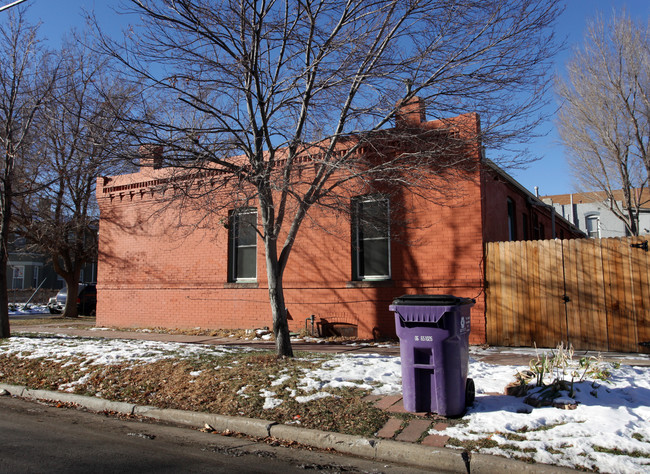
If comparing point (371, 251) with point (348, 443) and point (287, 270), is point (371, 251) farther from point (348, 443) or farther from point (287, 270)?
point (348, 443)

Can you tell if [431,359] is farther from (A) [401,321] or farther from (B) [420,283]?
(B) [420,283]

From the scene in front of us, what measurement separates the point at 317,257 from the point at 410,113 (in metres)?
5.36

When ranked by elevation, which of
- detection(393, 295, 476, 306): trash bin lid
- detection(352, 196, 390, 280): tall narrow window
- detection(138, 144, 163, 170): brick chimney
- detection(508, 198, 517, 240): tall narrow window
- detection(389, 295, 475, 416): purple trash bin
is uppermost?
detection(138, 144, 163, 170): brick chimney

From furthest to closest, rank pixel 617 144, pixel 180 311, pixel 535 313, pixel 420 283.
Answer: pixel 617 144 → pixel 180 311 → pixel 420 283 → pixel 535 313

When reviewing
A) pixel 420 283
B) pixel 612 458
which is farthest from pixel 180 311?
pixel 612 458

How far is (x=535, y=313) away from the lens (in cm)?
1045

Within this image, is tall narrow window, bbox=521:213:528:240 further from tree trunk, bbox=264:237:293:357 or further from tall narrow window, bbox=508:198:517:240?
tree trunk, bbox=264:237:293:357

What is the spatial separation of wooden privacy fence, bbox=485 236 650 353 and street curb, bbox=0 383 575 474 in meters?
6.59

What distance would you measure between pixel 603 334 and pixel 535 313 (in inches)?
51.3

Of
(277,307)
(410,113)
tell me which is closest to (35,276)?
(277,307)

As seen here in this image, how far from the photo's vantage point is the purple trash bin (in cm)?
532

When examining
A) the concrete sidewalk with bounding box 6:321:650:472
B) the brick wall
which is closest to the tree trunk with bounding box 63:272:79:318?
the brick wall

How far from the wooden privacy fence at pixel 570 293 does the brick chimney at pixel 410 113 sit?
346 cm

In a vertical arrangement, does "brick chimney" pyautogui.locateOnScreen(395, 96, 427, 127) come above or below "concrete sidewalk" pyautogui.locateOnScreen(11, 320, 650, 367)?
above
